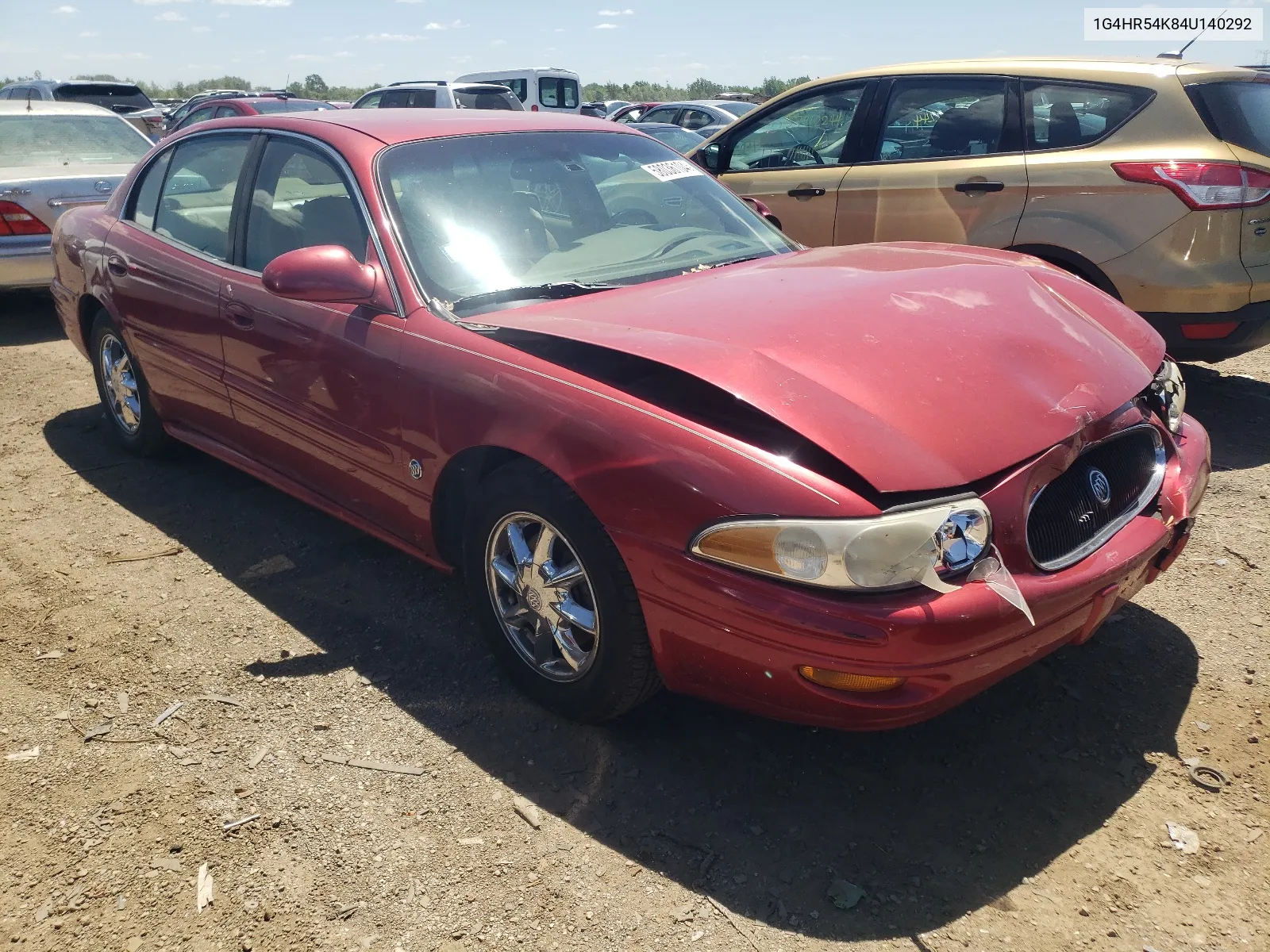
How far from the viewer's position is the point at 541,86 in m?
20.2

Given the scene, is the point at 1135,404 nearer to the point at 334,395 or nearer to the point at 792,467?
the point at 792,467

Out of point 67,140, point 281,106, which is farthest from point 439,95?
point 67,140

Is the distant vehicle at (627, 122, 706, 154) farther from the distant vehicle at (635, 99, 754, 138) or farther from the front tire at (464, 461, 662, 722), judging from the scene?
the front tire at (464, 461, 662, 722)

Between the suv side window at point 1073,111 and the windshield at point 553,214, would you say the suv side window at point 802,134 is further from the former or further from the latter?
the windshield at point 553,214

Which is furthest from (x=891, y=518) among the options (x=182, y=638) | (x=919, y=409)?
(x=182, y=638)

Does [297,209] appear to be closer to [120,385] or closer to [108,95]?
[120,385]

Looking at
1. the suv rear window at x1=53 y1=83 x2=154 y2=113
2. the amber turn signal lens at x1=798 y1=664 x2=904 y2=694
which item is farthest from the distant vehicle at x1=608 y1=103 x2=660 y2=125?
the amber turn signal lens at x1=798 y1=664 x2=904 y2=694

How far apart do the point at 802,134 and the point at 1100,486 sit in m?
4.20

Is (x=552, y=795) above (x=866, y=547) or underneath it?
underneath

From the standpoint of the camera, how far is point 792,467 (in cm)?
217

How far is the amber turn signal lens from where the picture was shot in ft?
6.95

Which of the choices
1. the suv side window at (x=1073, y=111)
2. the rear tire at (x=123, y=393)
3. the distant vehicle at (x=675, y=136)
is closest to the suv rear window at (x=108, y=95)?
the distant vehicle at (x=675, y=136)

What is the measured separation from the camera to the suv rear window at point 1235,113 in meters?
4.59

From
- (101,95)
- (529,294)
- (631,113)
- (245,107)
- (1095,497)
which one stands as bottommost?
(1095,497)
